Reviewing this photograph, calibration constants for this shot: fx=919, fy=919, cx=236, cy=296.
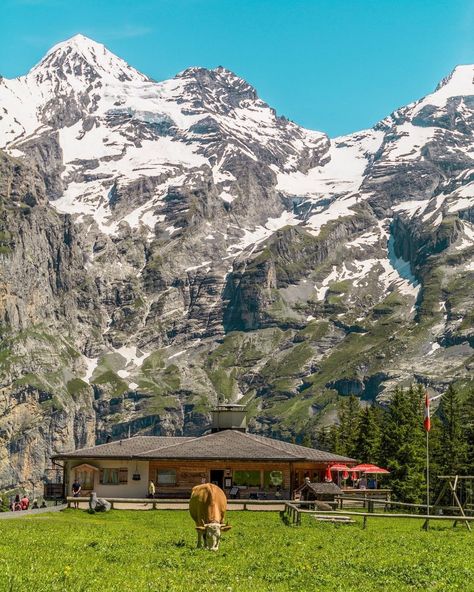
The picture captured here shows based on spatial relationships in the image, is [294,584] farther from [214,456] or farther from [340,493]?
[214,456]

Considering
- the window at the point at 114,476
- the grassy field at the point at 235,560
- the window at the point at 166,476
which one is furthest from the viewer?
the window at the point at 114,476

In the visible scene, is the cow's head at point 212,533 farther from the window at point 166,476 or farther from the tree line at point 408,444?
the tree line at point 408,444

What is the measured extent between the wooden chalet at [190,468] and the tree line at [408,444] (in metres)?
15.5

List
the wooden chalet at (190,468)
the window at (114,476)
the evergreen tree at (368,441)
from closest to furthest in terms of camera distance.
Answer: the wooden chalet at (190,468)
the window at (114,476)
the evergreen tree at (368,441)

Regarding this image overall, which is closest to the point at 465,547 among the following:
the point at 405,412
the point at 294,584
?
the point at 294,584

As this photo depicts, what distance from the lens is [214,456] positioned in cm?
7169

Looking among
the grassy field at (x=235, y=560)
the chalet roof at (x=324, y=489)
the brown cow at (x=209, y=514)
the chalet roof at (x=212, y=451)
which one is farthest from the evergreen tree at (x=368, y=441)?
the brown cow at (x=209, y=514)

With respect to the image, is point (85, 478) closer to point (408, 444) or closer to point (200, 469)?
point (200, 469)

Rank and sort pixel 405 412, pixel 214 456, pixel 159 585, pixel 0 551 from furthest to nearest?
1. pixel 405 412
2. pixel 214 456
3. pixel 0 551
4. pixel 159 585

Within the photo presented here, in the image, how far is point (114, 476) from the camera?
7538 centimetres

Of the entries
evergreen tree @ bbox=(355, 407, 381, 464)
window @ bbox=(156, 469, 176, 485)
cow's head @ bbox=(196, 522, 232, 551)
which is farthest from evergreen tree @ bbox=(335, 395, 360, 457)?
cow's head @ bbox=(196, 522, 232, 551)

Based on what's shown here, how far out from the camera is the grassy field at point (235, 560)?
21.4m

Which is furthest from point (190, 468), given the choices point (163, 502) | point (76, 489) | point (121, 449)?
point (163, 502)

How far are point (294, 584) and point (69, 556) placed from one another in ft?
24.7
